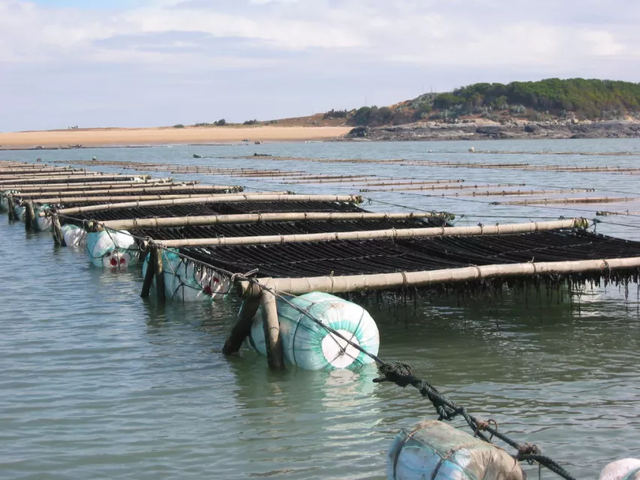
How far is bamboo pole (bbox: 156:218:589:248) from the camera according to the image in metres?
17.6

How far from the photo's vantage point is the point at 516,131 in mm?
159625

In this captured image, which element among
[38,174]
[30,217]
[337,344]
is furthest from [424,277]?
[38,174]

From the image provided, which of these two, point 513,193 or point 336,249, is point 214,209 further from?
point 513,193

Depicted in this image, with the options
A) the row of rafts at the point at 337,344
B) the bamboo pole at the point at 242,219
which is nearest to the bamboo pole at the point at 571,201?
the bamboo pole at the point at 242,219

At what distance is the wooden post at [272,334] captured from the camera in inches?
471

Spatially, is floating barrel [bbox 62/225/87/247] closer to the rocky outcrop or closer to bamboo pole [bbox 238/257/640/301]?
bamboo pole [bbox 238/257/640/301]

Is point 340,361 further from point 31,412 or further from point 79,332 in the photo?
point 79,332

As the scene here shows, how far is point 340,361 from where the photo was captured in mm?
11859

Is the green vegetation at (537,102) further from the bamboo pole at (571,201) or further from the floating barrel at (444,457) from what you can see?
the floating barrel at (444,457)

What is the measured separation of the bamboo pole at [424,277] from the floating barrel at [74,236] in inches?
597

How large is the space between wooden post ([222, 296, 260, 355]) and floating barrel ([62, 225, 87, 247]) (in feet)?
47.6

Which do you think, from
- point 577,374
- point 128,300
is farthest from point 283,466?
point 128,300

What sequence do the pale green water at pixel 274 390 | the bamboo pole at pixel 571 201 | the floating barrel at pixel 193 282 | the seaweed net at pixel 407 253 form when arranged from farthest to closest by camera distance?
the bamboo pole at pixel 571 201 → the floating barrel at pixel 193 282 → the seaweed net at pixel 407 253 → the pale green water at pixel 274 390

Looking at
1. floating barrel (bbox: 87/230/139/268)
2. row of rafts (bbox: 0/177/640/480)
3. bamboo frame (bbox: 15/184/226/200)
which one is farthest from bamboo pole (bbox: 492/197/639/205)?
row of rafts (bbox: 0/177/640/480)
